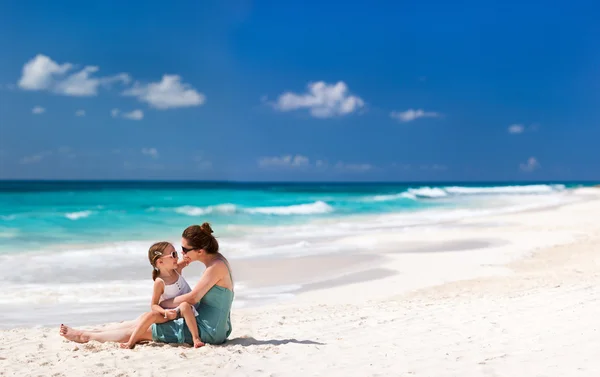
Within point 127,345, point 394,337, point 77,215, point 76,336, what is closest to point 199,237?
point 127,345

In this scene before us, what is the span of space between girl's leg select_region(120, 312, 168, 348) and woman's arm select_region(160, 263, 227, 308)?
211 millimetres

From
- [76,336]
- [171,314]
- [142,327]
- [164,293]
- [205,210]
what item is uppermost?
[205,210]

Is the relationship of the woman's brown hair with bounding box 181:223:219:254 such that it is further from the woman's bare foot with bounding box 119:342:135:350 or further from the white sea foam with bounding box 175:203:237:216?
the white sea foam with bounding box 175:203:237:216

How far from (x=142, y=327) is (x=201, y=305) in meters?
0.59

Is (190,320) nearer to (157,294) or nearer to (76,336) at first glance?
(157,294)

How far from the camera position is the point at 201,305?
581 centimetres

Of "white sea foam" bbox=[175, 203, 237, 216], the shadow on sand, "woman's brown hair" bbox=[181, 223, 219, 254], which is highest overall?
"woman's brown hair" bbox=[181, 223, 219, 254]

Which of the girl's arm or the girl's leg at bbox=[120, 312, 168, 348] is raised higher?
the girl's arm

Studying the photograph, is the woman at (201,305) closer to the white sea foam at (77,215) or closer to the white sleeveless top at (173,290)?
the white sleeveless top at (173,290)

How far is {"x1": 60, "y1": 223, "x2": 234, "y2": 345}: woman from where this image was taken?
18.3ft

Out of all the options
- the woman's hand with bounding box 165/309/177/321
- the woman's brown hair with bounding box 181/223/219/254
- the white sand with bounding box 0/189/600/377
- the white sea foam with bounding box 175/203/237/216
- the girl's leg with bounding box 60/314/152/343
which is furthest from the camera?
the white sea foam with bounding box 175/203/237/216

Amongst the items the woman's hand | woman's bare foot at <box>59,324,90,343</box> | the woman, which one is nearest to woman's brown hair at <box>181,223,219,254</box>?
the woman

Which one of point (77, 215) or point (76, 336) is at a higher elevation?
point (77, 215)

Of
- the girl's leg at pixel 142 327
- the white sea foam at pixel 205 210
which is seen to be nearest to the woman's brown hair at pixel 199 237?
the girl's leg at pixel 142 327
